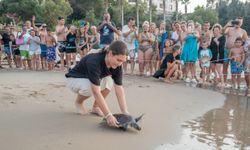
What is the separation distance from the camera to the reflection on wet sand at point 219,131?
442 cm

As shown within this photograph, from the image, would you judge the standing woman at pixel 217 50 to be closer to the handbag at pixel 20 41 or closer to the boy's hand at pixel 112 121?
the boy's hand at pixel 112 121

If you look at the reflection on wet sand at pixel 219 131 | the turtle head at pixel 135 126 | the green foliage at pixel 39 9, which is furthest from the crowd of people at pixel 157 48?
the green foliage at pixel 39 9

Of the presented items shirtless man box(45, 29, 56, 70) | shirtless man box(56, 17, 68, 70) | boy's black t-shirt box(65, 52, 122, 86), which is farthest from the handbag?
boy's black t-shirt box(65, 52, 122, 86)

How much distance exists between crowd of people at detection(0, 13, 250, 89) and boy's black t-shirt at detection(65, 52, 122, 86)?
4177 mm

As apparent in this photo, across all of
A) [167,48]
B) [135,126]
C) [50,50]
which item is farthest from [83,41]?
[135,126]

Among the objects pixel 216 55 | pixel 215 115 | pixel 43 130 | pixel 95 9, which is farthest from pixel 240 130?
pixel 95 9

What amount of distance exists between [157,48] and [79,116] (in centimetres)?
626

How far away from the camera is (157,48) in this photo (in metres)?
11.1

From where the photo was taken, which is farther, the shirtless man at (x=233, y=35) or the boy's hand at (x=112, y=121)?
the shirtless man at (x=233, y=35)

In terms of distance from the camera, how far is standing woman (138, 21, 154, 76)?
10.9 metres

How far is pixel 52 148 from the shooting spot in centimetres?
384

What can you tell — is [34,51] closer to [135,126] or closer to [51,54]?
[51,54]

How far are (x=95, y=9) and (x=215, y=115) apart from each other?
145 feet

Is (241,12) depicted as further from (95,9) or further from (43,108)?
(43,108)
